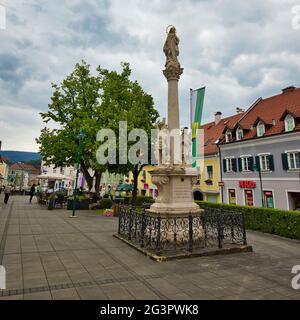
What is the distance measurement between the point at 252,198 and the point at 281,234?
11934 millimetres

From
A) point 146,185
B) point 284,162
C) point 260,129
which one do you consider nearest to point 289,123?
point 260,129

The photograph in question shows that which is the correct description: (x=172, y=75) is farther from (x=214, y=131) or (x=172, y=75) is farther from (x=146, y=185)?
(x=146, y=185)

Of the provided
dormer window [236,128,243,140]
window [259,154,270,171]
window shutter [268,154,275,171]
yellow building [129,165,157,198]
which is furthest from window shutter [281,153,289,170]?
yellow building [129,165,157,198]

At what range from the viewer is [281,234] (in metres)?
13.0

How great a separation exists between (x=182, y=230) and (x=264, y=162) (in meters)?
18.1

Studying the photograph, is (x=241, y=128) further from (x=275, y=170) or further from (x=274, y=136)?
(x=275, y=170)

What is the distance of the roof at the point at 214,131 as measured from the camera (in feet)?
101

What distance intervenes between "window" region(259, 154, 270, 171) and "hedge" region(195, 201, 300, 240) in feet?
29.9

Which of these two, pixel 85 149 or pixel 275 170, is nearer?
pixel 275 170

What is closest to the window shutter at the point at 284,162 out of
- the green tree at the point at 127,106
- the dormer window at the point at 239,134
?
the dormer window at the point at 239,134

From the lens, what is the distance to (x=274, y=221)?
44.3 ft

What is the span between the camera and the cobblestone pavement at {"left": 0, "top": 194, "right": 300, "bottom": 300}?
489 cm
